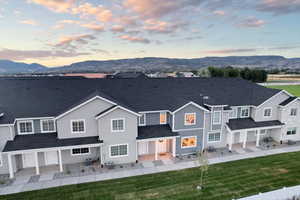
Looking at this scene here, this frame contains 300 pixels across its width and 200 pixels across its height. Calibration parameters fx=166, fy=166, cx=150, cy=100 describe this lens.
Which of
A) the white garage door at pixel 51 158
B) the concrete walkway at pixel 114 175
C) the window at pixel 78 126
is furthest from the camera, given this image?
the white garage door at pixel 51 158

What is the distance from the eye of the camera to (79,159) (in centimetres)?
1638

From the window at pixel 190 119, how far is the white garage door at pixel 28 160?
15357 millimetres

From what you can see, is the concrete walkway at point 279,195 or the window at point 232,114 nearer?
the concrete walkway at point 279,195

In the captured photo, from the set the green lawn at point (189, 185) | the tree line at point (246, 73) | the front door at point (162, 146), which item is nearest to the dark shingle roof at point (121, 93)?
the front door at point (162, 146)

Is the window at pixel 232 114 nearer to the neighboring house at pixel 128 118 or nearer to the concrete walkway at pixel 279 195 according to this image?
the neighboring house at pixel 128 118

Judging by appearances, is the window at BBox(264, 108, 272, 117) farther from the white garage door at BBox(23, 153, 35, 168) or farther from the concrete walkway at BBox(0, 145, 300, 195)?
the white garage door at BBox(23, 153, 35, 168)

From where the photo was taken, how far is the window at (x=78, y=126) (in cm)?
1574

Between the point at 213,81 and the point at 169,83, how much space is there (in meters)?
7.10

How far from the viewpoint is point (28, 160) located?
50.6 feet

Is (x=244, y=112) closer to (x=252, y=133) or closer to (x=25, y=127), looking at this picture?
(x=252, y=133)

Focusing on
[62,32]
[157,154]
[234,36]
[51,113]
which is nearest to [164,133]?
[157,154]

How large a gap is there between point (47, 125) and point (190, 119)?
1460 cm

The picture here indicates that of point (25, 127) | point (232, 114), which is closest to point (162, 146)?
point (232, 114)

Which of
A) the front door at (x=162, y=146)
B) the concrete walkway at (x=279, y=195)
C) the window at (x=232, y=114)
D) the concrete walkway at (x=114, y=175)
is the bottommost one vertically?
the concrete walkway at (x=114, y=175)
